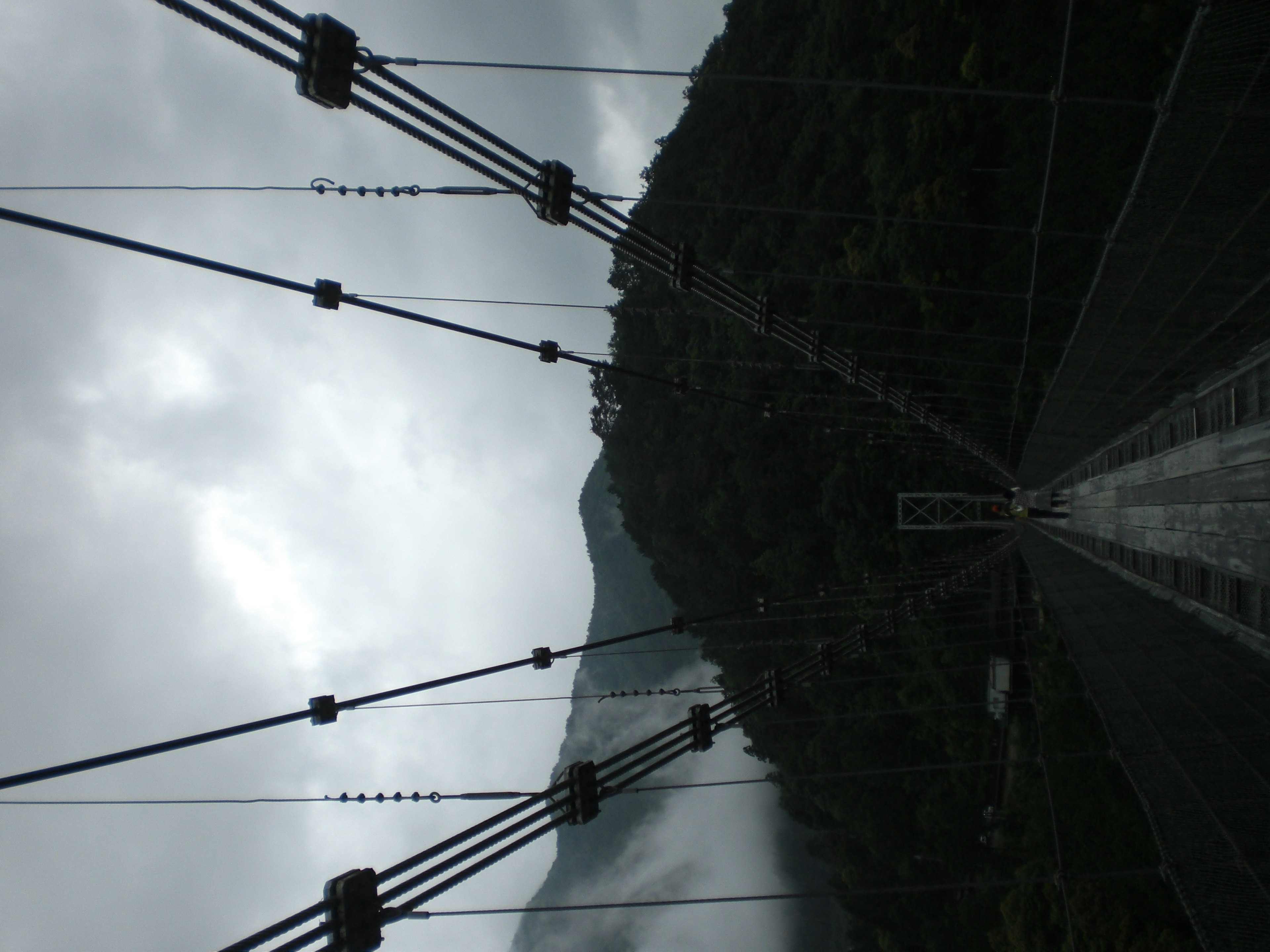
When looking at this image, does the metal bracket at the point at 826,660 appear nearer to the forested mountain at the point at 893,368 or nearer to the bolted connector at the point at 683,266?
the forested mountain at the point at 893,368

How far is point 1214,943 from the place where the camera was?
5.56 meters

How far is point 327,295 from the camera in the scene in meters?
6.13

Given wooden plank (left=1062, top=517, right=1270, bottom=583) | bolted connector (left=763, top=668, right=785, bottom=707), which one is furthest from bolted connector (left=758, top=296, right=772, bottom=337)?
wooden plank (left=1062, top=517, right=1270, bottom=583)

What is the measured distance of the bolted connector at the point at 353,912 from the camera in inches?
184

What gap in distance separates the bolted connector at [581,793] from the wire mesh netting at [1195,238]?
6875mm

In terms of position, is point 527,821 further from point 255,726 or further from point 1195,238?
point 1195,238

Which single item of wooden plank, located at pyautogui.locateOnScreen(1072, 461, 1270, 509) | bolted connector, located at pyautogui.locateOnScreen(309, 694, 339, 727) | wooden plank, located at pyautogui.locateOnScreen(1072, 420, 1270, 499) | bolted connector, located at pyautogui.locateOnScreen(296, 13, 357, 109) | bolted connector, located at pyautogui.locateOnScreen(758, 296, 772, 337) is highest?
bolted connector, located at pyautogui.locateOnScreen(296, 13, 357, 109)

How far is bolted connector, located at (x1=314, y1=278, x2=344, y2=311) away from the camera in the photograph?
20.0 feet

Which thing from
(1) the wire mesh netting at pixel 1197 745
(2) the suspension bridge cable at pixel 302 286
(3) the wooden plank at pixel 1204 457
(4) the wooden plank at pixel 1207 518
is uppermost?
(2) the suspension bridge cable at pixel 302 286

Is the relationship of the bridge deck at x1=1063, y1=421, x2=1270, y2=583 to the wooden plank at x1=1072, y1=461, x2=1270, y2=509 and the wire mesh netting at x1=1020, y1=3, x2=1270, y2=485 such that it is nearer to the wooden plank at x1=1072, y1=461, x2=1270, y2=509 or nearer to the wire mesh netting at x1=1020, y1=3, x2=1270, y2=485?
the wooden plank at x1=1072, y1=461, x2=1270, y2=509

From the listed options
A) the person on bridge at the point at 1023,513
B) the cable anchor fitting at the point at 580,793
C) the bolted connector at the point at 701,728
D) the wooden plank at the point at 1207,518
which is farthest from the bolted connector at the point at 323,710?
the person on bridge at the point at 1023,513

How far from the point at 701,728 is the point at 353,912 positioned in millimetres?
4233

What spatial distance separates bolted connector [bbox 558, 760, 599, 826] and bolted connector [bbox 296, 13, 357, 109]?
5.26 metres

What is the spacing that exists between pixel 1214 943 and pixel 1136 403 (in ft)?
31.6
